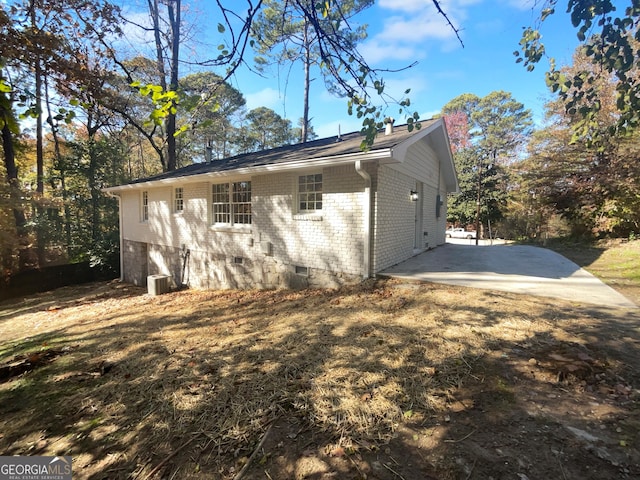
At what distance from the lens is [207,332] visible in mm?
4949

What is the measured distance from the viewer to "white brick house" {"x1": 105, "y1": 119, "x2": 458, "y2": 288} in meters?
6.25

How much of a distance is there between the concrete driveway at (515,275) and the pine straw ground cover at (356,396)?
0.66 m

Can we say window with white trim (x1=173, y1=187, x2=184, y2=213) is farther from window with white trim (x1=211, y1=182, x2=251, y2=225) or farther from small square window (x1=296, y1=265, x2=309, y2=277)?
small square window (x1=296, y1=265, x2=309, y2=277)

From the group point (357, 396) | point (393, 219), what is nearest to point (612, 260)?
point (393, 219)

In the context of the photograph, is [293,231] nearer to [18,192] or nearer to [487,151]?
[18,192]

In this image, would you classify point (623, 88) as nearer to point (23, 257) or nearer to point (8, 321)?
point (8, 321)

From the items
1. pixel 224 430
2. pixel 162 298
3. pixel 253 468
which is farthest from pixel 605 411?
pixel 162 298

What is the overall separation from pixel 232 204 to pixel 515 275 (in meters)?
7.77

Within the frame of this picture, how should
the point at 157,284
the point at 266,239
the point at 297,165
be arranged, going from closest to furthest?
the point at 297,165 → the point at 266,239 → the point at 157,284

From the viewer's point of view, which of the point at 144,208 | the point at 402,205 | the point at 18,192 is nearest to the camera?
the point at 402,205

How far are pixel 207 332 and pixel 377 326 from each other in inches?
116

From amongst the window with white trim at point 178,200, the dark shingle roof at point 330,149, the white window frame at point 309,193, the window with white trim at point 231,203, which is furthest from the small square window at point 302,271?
the window with white trim at point 178,200

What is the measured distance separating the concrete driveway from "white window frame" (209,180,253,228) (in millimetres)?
4603

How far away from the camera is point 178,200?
10.7m
